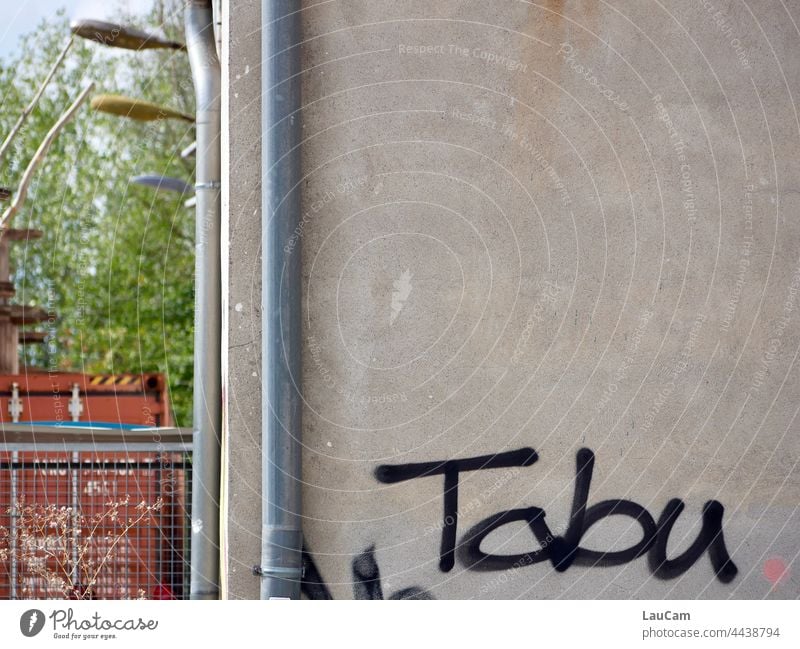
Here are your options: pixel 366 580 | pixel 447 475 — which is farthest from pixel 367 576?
pixel 447 475

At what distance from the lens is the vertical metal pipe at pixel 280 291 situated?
402cm

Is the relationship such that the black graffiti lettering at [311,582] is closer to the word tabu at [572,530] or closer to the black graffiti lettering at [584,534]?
the word tabu at [572,530]

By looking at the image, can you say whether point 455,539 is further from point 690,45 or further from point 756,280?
point 690,45

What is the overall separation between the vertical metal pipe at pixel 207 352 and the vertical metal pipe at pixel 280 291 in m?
0.54

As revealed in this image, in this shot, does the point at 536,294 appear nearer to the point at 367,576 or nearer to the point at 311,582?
the point at 367,576

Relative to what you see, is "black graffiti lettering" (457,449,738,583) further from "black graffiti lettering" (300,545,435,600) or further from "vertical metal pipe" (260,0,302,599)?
"vertical metal pipe" (260,0,302,599)

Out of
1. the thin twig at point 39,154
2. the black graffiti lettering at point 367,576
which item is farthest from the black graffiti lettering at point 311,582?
the thin twig at point 39,154

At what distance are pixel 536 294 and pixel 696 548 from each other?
1.28 meters

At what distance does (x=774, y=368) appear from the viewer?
4.45 m

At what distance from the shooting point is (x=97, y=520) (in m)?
5.03

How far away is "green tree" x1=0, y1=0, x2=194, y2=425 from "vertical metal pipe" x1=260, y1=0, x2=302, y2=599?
12.6 metres
